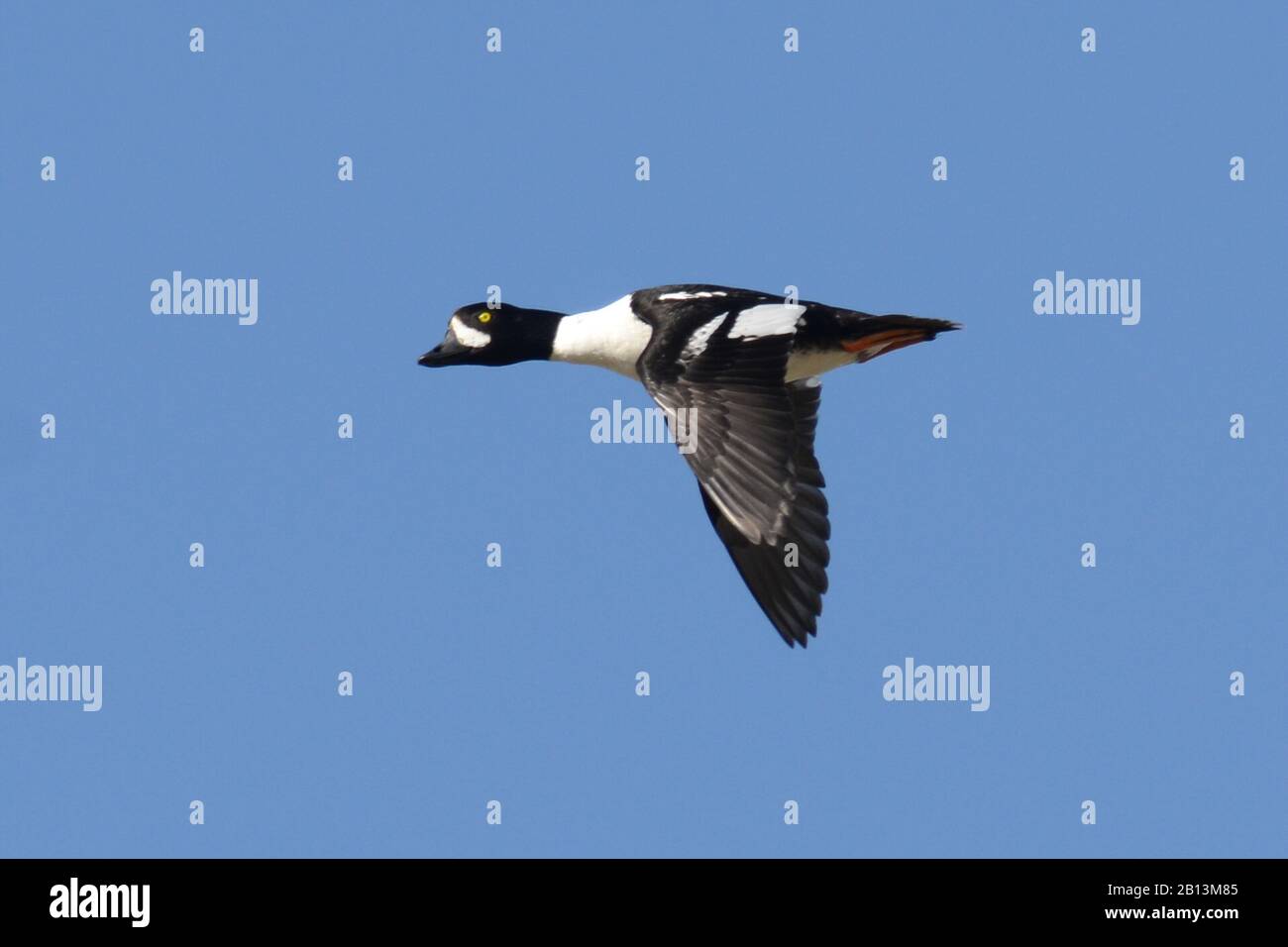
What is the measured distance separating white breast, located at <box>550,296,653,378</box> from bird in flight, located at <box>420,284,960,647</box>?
Answer: 0.04 ft

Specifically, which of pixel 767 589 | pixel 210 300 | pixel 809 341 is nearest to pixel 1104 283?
pixel 809 341

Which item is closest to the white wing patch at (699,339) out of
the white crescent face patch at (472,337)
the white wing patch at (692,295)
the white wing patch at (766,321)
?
the white wing patch at (766,321)

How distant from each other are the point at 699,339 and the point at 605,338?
1.62m

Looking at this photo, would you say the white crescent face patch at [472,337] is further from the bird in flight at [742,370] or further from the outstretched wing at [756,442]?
the outstretched wing at [756,442]

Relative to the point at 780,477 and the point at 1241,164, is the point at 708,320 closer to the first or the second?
the point at 780,477

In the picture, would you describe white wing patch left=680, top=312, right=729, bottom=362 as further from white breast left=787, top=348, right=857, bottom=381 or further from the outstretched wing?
→ white breast left=787, top=348, right=857, bottom=381

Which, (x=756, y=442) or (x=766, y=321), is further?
(x=766, y=321)

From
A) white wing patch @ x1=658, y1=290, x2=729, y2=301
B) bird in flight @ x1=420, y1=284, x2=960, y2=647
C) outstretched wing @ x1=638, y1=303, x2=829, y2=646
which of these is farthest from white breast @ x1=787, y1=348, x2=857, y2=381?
white wing patch @ x1=658, y1=290, x2=729, y2=301

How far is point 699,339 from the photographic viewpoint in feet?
52.9

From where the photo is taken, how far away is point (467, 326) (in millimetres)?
18344

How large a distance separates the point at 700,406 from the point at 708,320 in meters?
1.26

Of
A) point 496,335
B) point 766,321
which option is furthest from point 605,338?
point 766,321

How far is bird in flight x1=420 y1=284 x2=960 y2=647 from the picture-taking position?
1502 centimetres

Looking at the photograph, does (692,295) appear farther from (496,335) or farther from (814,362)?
(496,335)
